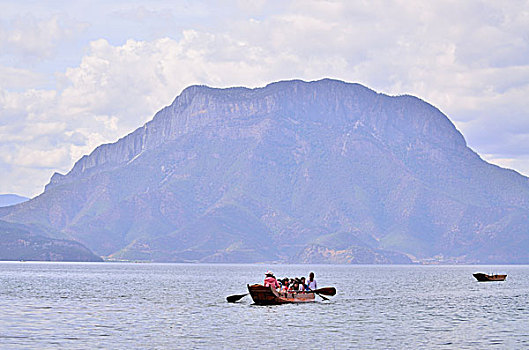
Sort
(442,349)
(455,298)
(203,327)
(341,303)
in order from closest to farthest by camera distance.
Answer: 1. (442,349)
2. (203,327)
3. (341,303)
4. (455,298)

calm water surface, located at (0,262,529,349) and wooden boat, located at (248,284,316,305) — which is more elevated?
wooden boat, located at (248,284,316,305)

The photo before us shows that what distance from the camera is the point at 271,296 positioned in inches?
5325

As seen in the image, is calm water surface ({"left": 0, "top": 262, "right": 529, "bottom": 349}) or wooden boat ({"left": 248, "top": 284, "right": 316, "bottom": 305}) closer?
calm water surface ({"left": 0, "top": 262, "right": 529, "bottom": 349})

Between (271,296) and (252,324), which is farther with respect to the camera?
(271,296)

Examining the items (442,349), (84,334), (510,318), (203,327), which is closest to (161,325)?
(203,327)

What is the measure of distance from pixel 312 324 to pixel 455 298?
232 feet

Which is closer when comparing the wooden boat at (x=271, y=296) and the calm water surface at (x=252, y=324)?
the calm water surface at (x=252, y=324)

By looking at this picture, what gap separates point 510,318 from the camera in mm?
120312

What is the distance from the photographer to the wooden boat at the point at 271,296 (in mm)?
133875

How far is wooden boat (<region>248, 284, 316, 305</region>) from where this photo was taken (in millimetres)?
133875

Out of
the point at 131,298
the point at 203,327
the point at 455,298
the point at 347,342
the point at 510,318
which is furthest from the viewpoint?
the point at 455,298

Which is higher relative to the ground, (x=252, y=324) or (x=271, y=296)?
(x=271, y=296)

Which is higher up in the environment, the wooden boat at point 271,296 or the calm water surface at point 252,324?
the wooden boat at point 271,296

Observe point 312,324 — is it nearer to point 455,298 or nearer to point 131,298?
point 131,298
